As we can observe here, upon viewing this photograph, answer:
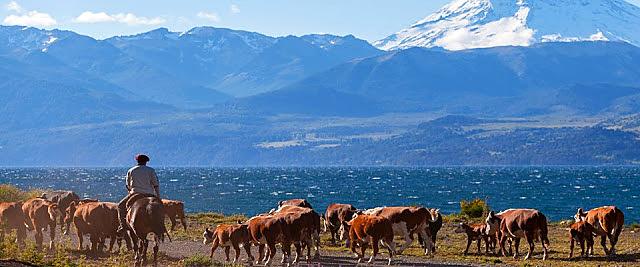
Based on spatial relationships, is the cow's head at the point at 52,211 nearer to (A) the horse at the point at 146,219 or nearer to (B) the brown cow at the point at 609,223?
(A) the horse at the point at 146,219

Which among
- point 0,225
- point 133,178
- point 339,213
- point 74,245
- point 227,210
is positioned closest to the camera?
point 133,178

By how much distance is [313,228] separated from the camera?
27797 mm

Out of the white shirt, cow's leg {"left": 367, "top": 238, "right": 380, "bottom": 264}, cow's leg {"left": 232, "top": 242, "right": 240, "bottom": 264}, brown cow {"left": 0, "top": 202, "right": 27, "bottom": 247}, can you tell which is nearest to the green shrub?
cow's leg {"left": 232, "top": 242, "right": 240, "bottom": 264}

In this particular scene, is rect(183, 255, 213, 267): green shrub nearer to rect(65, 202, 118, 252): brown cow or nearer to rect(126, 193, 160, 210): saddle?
rect(126, 193, 160, 210): saddle

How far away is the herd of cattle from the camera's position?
27.2 metres

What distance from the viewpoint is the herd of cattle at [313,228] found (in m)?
27.2

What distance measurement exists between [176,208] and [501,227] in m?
14.7

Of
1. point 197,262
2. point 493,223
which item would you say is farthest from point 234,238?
point 493,223

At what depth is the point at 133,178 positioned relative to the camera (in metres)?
25.1

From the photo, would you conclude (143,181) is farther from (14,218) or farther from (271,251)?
(14,218)

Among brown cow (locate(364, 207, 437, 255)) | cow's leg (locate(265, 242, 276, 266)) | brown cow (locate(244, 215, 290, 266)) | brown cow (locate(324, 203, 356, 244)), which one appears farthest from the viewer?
brown cow (locate(324, 203, 356, 244))

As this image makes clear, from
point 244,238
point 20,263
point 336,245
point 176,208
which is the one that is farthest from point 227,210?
point 20,263

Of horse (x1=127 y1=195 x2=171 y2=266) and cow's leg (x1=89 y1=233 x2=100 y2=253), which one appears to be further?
cow's leg (x1=89 y1=233 x2=100 y2=253)

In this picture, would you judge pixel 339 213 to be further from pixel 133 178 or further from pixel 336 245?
pixel 133 178
